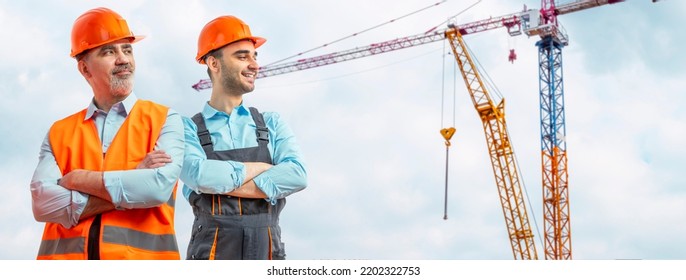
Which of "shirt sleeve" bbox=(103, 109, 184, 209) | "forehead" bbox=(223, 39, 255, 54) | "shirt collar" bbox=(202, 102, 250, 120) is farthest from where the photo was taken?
"forehead" bbox=(223, 39, 255, 54)

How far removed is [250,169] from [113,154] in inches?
35.1

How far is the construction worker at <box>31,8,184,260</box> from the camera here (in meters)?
4.75

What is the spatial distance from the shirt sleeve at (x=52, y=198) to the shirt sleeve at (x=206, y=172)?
0.77 meters

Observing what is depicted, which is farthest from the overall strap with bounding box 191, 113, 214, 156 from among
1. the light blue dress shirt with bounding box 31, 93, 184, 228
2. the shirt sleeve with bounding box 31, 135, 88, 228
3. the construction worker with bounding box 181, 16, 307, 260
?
the shirt sleeve with bounding box 31, 135, 88, 228

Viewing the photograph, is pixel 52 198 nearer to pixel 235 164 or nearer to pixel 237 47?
pixel 235 164

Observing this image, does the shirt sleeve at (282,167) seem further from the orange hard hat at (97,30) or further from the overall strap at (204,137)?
the orange hard hat at (97,30)

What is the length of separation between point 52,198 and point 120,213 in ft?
1.43

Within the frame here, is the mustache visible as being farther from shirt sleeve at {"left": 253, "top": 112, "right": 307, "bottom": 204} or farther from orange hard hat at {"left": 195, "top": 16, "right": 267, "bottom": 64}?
shirt sleeve at {"left": 253, "top": 112, "right": 307, "bottom": 204}

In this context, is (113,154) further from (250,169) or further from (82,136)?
(250,169)

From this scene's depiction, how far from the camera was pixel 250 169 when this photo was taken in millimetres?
5266

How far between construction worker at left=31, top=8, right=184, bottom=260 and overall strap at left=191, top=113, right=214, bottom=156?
320mm

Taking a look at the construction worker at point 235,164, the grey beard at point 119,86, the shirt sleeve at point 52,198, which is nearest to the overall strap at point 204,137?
the construction worker at point 235,164

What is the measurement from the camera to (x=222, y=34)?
5.71 metres

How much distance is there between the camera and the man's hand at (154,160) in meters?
4.79
